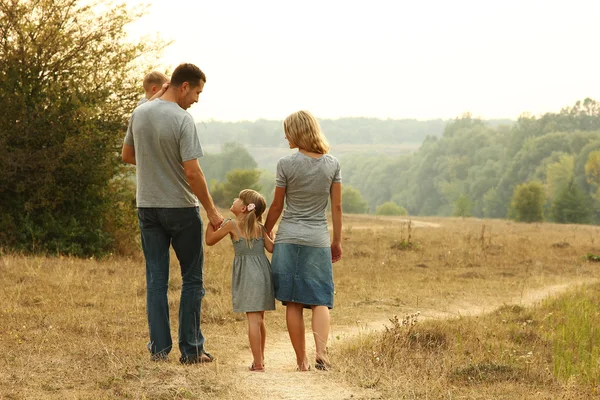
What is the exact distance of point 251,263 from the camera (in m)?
7.12

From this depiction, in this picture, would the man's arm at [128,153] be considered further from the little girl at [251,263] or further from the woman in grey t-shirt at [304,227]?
the woman in grey t-shirt at [304,227]

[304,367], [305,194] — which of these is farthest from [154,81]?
[304,367]

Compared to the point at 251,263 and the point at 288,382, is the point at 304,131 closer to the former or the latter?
the point at 251,263

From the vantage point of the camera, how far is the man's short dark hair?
22.2 ft

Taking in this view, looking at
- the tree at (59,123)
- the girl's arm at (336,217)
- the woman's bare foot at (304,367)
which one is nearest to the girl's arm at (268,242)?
the girl's arm at (336,217)

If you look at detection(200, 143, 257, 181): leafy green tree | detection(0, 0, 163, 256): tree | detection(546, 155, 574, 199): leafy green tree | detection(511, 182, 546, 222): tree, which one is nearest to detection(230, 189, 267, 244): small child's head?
detection(0, 0, 163, 256): tree

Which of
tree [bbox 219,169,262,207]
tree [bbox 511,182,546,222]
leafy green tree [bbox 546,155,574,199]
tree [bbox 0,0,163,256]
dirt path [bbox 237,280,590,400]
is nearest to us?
dirt path [bbox 237,280,590,400]

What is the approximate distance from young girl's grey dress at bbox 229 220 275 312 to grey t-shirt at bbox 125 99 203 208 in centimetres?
61

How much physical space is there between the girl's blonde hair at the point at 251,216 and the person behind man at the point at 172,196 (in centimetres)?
25

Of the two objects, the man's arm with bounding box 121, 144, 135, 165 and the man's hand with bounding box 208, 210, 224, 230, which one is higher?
the man's arm with bounding box 121, 144, 135, 165

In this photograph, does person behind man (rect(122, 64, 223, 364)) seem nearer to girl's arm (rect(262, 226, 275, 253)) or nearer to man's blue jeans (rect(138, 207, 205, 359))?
man's blue jeans (rect(138, 207, 205, 359))

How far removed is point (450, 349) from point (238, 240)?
322 cm

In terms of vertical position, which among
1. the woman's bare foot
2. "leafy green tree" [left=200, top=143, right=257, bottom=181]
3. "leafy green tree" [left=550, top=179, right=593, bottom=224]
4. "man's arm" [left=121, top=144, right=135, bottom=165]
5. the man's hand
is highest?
"man's arm" [left=121, top=144, right=135, bottom=165]

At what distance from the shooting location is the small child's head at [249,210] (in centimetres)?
703
